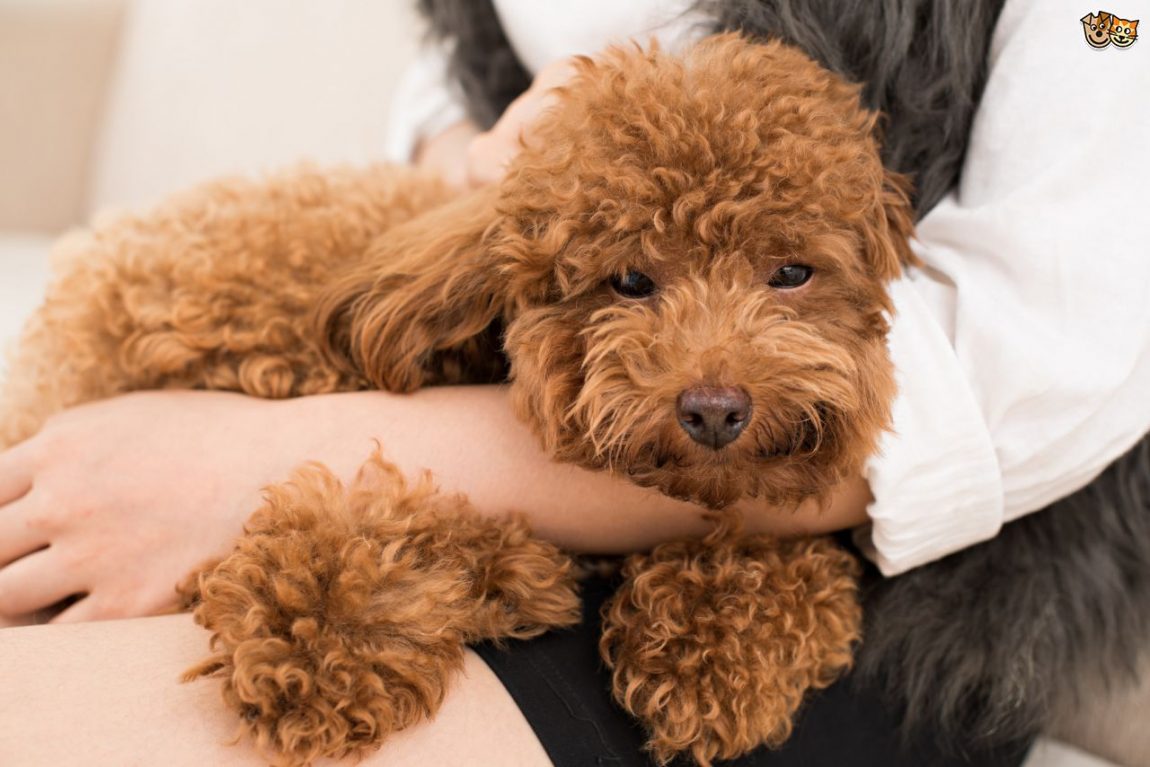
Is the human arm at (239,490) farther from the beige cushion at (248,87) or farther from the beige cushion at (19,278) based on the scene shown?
the beige cushion at (248,87)

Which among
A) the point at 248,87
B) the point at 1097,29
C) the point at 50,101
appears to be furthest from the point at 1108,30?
the point at 50,101

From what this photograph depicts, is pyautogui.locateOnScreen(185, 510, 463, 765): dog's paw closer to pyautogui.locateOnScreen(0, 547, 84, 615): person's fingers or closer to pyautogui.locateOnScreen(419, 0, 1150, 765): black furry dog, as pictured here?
pyautogui.locateOnScreen(0, 547, 84, 615): person's fingers

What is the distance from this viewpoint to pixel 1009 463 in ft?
3.23

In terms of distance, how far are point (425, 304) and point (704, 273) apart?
0.27 m

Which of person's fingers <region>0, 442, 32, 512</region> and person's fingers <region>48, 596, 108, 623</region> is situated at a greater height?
person's fingers <region>0, 442, 32, 512</region>

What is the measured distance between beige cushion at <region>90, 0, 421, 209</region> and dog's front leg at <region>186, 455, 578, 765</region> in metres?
1.57

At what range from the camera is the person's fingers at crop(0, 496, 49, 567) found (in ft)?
3.44

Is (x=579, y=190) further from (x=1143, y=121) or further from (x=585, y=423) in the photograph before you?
(x=1143, y=121)

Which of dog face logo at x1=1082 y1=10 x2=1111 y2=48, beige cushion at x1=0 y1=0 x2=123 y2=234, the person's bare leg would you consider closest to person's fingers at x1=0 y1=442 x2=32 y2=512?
the person's bare leg

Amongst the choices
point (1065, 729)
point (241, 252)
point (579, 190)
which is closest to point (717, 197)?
point (579, 190)

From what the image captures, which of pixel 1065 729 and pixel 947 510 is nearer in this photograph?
pixel 947 510

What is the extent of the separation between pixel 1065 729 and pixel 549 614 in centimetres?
69

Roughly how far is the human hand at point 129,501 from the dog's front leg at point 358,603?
8cm

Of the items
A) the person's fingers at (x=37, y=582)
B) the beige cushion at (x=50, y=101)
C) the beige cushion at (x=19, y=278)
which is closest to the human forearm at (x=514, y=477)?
the person's fingers at (x=37, y=582)
